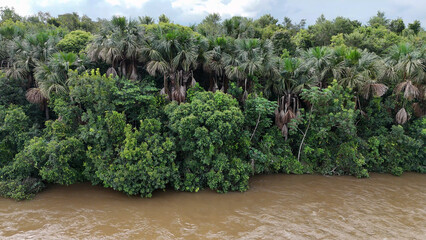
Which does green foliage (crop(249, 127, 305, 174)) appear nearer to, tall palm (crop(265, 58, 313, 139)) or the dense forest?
the dense forest

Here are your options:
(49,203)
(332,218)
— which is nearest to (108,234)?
(49,203)

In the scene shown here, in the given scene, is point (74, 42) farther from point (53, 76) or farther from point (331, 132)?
point (331, 132)

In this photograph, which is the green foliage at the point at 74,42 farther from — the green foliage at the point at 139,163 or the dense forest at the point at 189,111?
the green foliage at the point at 139,163

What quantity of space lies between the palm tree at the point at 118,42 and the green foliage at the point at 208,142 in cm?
408

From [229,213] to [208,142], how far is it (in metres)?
3.21

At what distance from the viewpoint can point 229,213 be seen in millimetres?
11031

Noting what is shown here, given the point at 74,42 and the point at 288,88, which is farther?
the point at 74,42

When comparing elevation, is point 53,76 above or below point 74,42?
below

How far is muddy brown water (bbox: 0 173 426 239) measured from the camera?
375 inches

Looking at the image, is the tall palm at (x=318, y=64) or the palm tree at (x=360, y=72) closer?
the palm tree at (x=360, y=72)

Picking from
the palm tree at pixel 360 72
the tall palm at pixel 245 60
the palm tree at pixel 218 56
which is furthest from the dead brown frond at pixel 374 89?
the palm tree at pixel 218 56

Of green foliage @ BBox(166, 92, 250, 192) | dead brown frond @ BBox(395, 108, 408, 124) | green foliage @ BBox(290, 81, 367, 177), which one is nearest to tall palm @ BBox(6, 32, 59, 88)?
green foliage @ BBox(166, 92, 250, 192)

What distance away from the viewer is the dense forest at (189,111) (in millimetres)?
12000

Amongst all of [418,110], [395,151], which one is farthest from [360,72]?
[418,110]
